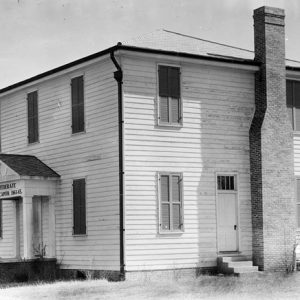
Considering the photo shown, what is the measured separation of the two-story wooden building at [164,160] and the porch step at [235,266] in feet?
0.90

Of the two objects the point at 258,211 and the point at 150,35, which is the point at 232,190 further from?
the point at 150,35

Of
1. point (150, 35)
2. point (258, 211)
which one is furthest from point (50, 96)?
point (258, 211)

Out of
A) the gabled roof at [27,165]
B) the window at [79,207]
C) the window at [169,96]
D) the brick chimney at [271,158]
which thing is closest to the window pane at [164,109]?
the window at [169,96]

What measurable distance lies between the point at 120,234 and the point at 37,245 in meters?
4.81

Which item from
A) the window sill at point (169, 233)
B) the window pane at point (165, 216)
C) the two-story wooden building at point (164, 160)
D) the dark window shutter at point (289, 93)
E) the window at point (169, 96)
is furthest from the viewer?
the dark window shutter at point (289, 93)

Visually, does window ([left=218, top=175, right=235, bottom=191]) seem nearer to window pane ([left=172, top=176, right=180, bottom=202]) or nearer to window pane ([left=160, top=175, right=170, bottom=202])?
window pane ([left=172, top=176, right=180, bottom=202])

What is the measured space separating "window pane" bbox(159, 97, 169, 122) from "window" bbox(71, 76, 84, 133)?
111 inches

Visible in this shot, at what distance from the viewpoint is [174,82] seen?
24469mm

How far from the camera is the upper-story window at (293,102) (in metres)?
26.7

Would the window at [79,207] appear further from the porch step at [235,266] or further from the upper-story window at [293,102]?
the upper-story window at [293,102]

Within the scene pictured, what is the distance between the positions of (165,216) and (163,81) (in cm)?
410

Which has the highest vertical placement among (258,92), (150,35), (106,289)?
(150,35)

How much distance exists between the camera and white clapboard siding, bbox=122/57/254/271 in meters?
23.5

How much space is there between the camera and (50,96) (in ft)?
89.5
